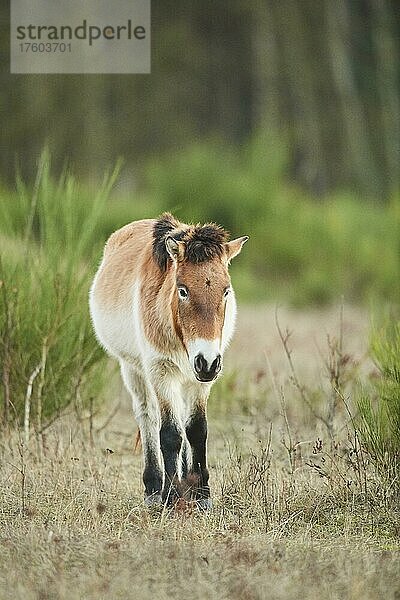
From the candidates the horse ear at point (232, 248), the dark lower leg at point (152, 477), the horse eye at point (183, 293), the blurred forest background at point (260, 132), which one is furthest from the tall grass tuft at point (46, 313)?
the blurred forest background at point (260, 132)

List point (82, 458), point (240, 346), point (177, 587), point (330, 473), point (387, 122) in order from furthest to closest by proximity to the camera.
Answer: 1. point (387, 122)
2. point (240, 346)
3. point (82, 458)
4. point (330, 473)
5. point (177, 587)

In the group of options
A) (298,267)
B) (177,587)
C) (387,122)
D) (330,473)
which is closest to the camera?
(177,587)

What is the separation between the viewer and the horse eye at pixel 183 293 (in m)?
5.56

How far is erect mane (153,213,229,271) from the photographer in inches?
221

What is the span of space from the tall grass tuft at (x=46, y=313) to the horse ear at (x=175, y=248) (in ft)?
5.63

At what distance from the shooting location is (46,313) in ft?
24.5

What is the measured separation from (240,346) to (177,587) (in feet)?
23.8

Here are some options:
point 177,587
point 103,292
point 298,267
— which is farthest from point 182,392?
point 298,267

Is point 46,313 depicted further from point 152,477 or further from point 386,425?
point 386,425

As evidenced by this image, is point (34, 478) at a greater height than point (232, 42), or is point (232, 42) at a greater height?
point (232, 42)

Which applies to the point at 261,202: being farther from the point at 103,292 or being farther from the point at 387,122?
the point at 103,292

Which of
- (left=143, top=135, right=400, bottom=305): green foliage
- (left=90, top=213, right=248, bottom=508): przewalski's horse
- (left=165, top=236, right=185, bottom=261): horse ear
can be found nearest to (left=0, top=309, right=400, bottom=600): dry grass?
(left=90, top=213, right=248, bottom=508): przewalski's horse

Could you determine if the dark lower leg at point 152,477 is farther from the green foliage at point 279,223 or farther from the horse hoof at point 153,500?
the green foliage at point 279,223

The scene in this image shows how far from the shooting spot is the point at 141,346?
19.6 feet
